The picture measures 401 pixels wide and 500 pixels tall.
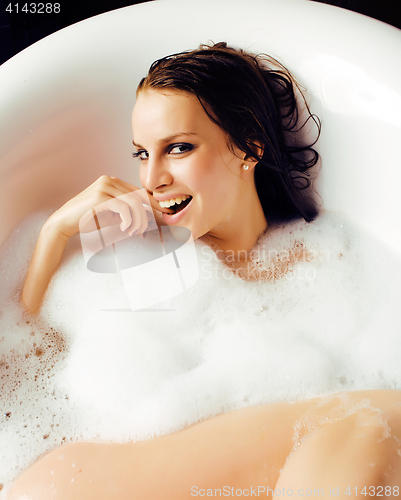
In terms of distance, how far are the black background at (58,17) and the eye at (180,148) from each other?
81 centimetres

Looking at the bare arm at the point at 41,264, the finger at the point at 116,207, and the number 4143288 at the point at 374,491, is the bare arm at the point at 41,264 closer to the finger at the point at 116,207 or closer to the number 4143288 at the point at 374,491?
the finger at the point at 116,207

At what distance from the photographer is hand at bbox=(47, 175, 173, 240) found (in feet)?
2.79

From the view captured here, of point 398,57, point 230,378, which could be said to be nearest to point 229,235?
point 230,378

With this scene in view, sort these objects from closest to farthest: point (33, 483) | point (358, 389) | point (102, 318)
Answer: point (33, 483) < point (358, 389) < point (102, 318)

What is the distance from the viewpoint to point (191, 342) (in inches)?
34.5

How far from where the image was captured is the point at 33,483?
25.3 inches

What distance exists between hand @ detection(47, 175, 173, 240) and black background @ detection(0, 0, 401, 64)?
0.72 metres

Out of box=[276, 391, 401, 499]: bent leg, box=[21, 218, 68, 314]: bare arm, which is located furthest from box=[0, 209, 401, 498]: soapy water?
box=[276, 391, 401, 499]: bent leg

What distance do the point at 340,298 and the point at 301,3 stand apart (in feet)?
2.09

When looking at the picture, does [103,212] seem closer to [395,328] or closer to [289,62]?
[289,62]

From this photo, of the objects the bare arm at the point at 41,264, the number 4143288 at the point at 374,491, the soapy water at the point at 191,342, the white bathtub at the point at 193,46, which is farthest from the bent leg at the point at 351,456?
the bare arm at the point at 41,264

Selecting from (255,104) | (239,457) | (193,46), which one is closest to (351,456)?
(239,457)

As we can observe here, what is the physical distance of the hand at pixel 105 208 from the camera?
2.79ft

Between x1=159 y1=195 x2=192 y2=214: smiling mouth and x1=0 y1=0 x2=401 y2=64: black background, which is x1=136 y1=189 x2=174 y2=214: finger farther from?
x1=0 y1=0 x2=401 y2=64: black background
